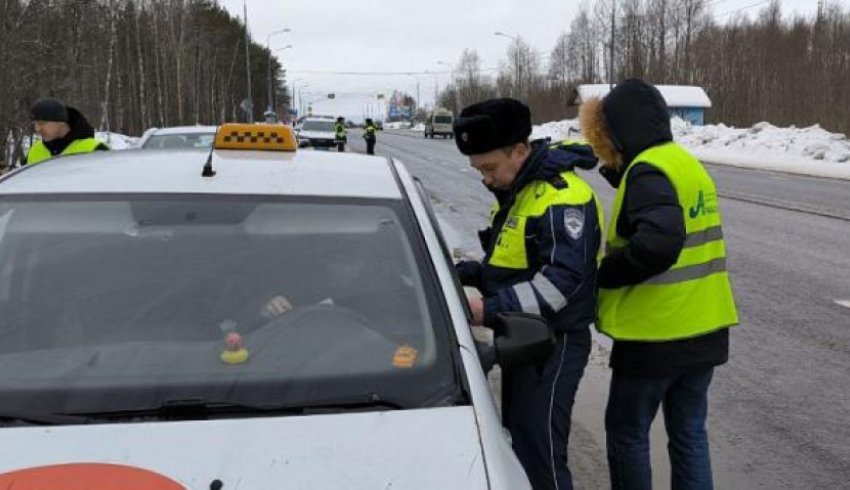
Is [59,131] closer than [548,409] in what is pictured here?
No

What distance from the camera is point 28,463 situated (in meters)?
1.79

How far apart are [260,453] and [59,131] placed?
461cm

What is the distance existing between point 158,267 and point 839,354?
5049mm

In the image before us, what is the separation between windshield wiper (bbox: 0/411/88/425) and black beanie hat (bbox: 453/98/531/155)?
63.1 inches

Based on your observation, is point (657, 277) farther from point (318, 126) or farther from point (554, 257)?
point (318, 126)

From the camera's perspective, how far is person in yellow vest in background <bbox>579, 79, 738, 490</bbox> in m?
2.89

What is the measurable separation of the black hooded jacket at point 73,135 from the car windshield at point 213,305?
11.1 ft

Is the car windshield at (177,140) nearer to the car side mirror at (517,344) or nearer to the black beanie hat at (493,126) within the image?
the black beanie hat at (493,126)

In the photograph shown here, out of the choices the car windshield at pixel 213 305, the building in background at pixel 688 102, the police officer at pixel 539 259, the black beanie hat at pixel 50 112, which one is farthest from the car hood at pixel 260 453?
the building in background at pixel 688 102

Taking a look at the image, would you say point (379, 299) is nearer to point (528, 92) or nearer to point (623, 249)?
A: point (623, 249)

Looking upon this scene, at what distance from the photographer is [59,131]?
5.75 meters

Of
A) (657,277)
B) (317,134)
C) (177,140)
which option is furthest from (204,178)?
(317,134)

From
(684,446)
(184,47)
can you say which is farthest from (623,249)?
(184,47)

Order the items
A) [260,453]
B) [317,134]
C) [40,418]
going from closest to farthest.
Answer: [260,453] < [40,418] < [317,134]
